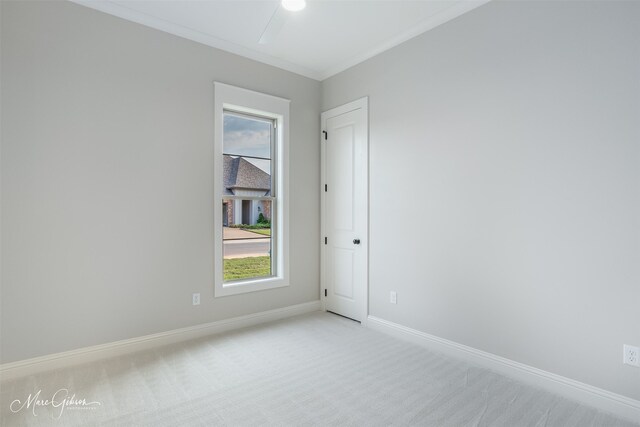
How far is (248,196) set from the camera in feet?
12.3

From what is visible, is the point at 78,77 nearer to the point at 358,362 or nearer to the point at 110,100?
the point at 110,100

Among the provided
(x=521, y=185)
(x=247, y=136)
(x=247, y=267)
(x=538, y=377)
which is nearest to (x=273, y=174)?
(x=247, y=136)

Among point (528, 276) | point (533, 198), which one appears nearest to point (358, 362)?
point (528, 276)

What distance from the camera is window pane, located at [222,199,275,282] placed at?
3.63m

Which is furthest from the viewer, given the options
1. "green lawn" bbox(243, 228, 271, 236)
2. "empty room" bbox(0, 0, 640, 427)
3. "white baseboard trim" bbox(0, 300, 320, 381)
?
"green lawn" bbox(243, 228, 271, 236)

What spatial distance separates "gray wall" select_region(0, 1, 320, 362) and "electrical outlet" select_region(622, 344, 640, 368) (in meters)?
3.12

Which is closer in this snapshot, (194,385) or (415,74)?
(194,385)

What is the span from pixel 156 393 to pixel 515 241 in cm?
278

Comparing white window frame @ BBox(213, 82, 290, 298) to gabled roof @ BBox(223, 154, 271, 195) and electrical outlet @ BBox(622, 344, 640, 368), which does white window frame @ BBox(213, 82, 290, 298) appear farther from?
electrical outlet @ BBox(622, 344, 640, 368)

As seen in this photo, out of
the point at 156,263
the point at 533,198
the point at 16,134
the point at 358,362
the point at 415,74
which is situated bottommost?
the point at 358,362

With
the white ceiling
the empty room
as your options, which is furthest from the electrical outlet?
the white ceiling

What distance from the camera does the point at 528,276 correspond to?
243 centimetres

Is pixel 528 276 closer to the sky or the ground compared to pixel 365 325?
closer to the sky

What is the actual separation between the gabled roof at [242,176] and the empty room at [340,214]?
0.09 ft
